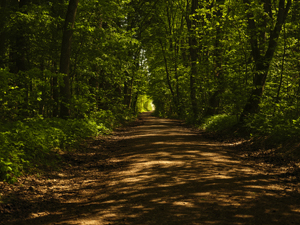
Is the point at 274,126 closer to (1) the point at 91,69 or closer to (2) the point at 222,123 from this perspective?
(2) the point at 222,123

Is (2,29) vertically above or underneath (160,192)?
above

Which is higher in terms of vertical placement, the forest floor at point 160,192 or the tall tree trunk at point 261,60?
the tall tree trunk at point 261,60

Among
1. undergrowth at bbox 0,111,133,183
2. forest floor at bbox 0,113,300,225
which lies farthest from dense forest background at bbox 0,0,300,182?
forest floor at bbox 0,113,300,225

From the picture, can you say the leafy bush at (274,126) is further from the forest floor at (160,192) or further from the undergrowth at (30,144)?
the undergrowth at (30,144)

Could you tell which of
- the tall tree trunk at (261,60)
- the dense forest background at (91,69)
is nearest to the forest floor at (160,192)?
the dense forest background at (91,69)

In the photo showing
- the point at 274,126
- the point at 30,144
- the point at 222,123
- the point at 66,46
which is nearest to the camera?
the point at 30,144

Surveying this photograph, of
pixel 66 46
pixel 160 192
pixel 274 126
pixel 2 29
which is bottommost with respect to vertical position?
pixel 160 192

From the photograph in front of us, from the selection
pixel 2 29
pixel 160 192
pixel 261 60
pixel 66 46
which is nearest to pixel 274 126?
pixel 261 60

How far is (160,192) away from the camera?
5.17 m

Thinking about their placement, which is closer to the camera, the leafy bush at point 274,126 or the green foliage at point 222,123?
the leafy bush at point 274,126

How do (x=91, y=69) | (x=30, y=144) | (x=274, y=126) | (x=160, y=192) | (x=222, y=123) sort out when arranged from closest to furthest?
(x=160, y=192), (x=30, y=144), (x=274, y=126), (x=91, y=69), (x=222, y=123)

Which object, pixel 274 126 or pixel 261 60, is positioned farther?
pixel 261 60

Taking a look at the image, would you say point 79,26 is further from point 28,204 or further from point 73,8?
point 28,204

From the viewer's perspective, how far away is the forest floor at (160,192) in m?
4.10
